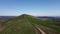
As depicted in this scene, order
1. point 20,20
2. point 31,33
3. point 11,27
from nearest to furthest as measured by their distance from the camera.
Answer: point 31,33
point 11,27
point 20,20

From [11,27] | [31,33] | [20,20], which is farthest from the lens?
[20,20]

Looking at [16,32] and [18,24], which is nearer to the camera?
[16,32]

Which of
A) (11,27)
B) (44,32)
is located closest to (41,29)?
(44,32)

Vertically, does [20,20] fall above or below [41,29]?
above

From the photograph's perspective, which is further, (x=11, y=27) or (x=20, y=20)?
(x=20, y=20)

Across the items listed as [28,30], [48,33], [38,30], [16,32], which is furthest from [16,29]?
[48,33]

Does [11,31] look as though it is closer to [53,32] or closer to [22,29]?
[22,29]

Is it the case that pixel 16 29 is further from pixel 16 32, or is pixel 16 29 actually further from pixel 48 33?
pixel 48 33

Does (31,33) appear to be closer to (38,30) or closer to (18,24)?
(38,30)

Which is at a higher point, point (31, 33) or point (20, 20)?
point (20, 20)
